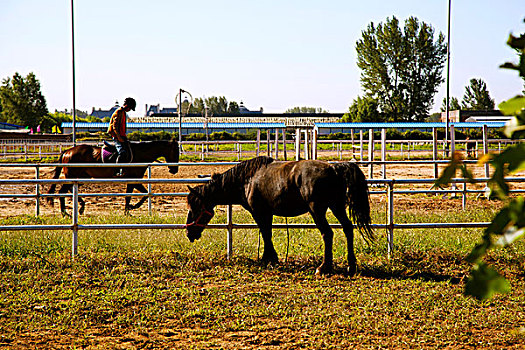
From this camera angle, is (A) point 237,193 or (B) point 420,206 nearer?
(A) point 237,193

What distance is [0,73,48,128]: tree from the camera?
241ft

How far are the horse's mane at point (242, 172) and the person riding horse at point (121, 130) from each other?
16.8ft

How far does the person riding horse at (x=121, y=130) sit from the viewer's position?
12.1 metres

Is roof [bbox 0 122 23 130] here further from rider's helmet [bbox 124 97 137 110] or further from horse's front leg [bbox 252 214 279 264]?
horse's front leg [bbox 252 214 279 264]

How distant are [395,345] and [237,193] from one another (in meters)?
3.49

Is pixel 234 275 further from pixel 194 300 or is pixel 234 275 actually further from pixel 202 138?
pixel 202 138

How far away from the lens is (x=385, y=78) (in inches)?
2635

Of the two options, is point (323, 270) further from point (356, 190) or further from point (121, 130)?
point (121, 130)

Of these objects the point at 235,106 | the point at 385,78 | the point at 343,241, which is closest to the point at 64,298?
the point at 343,241

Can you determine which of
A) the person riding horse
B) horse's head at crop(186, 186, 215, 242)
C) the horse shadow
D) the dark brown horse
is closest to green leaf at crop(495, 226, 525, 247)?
the horse shadow

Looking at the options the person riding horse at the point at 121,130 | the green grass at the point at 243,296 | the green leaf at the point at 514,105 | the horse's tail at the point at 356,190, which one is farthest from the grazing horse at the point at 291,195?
the green leaf at the point at 514,105

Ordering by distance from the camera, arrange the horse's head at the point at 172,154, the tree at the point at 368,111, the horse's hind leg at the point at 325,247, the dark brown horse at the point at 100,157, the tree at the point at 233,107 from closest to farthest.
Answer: the horse's hind leg at the point at 325,247 < the dark brown horse at the point at 100,157 < the horse's head at the point at 172,154 < the tree at the point at 368,111 < the tree at the point at 233,107

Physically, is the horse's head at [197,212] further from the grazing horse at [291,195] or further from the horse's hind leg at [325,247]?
the horse's hind leg at [325,247]

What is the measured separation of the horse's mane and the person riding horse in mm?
5129
